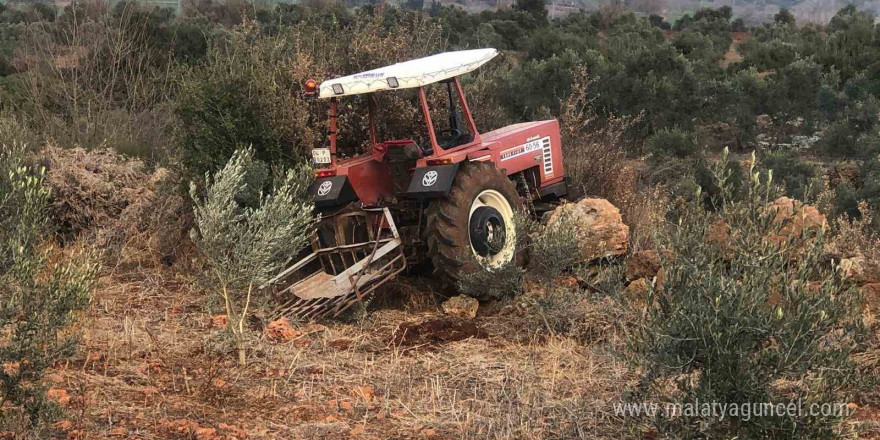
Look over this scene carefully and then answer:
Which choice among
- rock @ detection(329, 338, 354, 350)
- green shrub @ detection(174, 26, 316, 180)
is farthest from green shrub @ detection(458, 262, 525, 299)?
green shrub @ detection(174, 26, 316, 180)

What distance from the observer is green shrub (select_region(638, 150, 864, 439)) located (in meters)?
3.92

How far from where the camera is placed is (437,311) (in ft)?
25.1

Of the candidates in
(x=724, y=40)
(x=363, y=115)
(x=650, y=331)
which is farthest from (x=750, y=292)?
(x=724, y=40)

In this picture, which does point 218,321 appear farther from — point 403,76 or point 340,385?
point 403,76

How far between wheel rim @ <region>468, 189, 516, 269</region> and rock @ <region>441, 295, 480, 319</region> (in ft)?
1.12

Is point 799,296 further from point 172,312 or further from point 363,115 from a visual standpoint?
point 363,115

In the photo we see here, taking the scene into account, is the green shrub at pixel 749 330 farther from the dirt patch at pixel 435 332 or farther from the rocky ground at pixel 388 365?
the dirt patch at pixel 435 332

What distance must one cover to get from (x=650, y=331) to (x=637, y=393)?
0.48 meters

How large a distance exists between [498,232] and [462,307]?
2.33 feet

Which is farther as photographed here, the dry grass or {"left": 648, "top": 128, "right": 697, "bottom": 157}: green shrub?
{"left": 648, "top": 128, "right": 697, "bottom": 157}: green shrub

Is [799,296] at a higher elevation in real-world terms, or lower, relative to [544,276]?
higher

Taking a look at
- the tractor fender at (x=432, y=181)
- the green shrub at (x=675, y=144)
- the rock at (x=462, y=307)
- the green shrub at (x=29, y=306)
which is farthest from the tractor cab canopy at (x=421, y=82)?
the green shrub at (x=675, y=144)

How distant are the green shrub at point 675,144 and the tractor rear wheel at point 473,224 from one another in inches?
462

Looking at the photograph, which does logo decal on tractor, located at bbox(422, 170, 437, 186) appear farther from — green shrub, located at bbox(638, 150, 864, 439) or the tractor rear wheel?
green shrub, located at bbox(638, 150, 864, 439)
